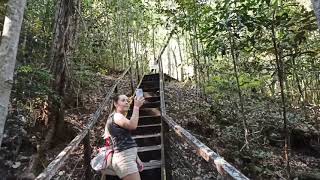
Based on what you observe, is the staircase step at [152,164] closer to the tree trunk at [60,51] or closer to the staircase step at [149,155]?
the staircase step at [149,155]

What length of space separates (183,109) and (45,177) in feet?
29.2

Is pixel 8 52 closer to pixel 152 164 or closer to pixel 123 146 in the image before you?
pixel 123 146

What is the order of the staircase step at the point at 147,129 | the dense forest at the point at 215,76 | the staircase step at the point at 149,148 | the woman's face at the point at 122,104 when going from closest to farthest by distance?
the woman's face at the point at 122,104, the staircase step at the point at 149,148, the dense forest at the point at 215,76, the staircase step at the point at 147,129

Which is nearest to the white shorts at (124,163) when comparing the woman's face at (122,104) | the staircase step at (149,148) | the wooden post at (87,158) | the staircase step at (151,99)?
the woman's face at (122,104)

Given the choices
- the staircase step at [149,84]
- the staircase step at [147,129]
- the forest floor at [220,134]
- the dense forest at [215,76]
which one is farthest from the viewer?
the staircase step at [149,84]

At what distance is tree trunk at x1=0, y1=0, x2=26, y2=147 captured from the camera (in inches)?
136

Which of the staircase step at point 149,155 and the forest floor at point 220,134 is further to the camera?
the forest floor at point 220,134

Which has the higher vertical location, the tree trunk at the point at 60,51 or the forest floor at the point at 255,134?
the tree trunk at the point at 60,51

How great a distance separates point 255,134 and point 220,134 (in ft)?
3.40

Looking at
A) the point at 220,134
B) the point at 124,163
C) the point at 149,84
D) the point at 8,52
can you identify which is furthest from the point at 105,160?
the point at 149,84

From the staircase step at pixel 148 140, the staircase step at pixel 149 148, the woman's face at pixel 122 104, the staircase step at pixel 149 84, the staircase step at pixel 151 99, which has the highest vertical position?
the staircase step at pixel 149 84

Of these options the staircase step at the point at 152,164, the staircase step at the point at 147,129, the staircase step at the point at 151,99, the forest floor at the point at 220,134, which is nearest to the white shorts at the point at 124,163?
the staircase step at the point at 152,164

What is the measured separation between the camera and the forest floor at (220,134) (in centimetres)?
705

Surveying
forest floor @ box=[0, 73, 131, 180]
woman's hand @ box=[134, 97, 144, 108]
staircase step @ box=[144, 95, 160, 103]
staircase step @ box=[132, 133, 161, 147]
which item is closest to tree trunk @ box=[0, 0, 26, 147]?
woman's hand @ box=[134, 97, 144, 108]
